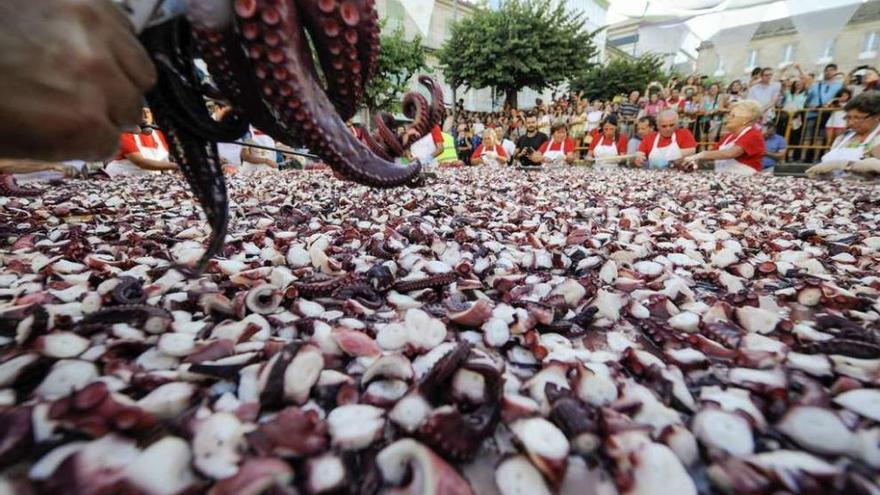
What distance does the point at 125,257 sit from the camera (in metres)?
1.95

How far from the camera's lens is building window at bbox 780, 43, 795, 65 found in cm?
3003

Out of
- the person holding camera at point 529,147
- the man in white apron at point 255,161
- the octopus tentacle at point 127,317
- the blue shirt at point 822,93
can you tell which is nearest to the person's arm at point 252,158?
the man in white apron at point 255,161

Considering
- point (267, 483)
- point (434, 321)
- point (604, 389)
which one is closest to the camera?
point (267, 483)

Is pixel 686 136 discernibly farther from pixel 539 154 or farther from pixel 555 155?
pixel 539 154

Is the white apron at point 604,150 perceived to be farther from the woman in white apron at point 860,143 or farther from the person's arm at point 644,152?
the woman in white apron at point 860,143

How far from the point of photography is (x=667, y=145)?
8.10 metres

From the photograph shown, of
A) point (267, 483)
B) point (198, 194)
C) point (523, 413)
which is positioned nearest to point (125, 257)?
point (198, 194)

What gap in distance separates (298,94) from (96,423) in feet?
2.68

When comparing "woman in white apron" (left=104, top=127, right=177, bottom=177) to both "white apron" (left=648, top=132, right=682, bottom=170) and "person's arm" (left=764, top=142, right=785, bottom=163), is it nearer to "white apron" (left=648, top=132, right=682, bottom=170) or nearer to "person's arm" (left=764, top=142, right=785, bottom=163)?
"white apron" (left=648, top=132, right=682, bottom=170)

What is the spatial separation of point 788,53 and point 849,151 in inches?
1351

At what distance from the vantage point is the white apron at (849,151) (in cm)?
530

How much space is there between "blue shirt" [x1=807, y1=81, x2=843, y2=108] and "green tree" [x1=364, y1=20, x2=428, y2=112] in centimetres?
1301

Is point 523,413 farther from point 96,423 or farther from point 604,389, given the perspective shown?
point 96,423

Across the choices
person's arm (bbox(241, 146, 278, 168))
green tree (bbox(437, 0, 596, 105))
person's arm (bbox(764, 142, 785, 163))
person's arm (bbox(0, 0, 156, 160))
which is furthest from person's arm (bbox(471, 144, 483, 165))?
green tree (bbox(437, 0, 596, 105))
